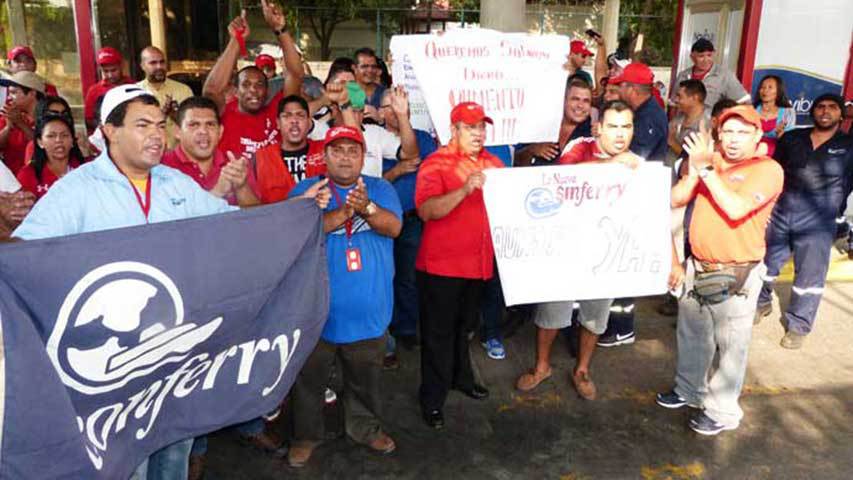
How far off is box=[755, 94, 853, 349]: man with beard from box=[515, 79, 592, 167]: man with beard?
1812mm

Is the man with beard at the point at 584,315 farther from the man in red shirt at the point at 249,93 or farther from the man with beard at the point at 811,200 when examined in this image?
the man in red shirt at the point at 249,93

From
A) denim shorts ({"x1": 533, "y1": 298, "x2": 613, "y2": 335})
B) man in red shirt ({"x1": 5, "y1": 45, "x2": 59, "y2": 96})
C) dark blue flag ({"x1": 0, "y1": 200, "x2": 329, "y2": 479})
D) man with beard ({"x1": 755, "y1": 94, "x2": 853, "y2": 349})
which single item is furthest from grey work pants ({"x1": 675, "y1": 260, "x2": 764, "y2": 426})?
man in red shirt ({"x1": 5, "y1": 45, "x2": 59, "y2": 96})

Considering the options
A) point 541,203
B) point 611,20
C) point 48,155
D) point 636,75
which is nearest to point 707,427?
point 541,203

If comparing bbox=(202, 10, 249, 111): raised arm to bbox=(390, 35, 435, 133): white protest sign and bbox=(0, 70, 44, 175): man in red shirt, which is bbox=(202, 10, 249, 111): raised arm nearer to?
bbox=(390, 35, 435, 133): white protest sign

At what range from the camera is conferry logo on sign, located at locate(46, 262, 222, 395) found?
2375 millimetres

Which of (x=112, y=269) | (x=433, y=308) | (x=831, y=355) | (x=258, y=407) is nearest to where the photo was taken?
(x=112, y=269)

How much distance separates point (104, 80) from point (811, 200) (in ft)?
21.2

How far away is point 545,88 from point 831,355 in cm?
317

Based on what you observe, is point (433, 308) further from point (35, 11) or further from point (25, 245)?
point (35, 11)

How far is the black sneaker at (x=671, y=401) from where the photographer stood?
455 cm

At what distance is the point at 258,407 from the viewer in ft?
10.4

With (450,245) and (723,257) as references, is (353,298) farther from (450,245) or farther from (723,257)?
(723,257)

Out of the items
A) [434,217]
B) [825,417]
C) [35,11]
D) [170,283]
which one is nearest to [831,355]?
[825,417]

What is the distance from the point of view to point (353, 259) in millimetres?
3664
